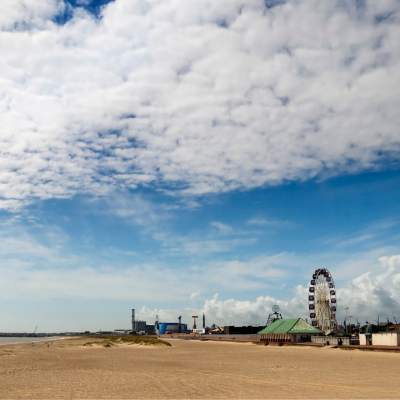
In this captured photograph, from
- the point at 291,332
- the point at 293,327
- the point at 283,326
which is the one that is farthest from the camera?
the point at 283,326

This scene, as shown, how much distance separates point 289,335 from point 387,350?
1229 inches

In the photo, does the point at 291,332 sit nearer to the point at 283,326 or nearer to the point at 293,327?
the point at 293,327

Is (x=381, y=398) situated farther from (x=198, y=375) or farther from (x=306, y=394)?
(x=198, y=375)

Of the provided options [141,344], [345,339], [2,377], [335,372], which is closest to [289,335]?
[345,339]

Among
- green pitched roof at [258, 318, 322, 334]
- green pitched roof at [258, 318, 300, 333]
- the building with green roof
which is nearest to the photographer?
the building with green roof

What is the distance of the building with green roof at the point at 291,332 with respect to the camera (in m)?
73.6

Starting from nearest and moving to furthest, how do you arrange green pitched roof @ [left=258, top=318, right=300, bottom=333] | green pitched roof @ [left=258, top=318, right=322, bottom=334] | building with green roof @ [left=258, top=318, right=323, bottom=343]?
1. building with green roof @ [left=258, top=318, right=323, bottom=343]
2. green pitched roof @ [left=258, top=318, right=322, bottom=334]
3. green pitched roof @ [left=258, top=318, right=300, bottom=333]

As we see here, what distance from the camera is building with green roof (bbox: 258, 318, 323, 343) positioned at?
2897 inches

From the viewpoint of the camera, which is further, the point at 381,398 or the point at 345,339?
the point at 345,339

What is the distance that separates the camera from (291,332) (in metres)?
73.5

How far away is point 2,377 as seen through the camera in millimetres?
23297

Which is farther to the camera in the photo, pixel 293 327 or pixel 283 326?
pixel 283 326

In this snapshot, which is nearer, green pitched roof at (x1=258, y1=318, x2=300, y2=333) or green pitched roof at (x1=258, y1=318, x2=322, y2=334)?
green pitched roof at (x1=258, y1=318, x2=322, y2=334)

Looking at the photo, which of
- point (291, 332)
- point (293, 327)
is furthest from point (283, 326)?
point (291, 332)
